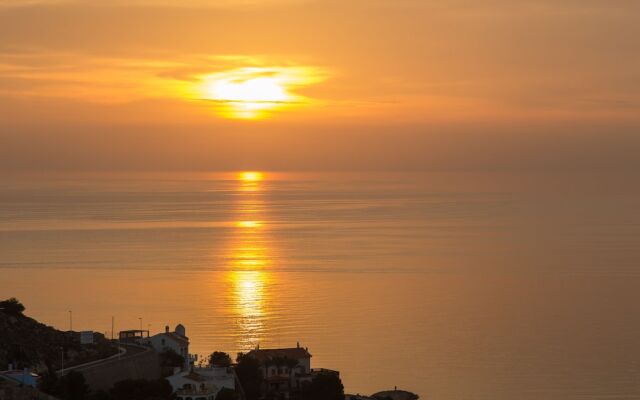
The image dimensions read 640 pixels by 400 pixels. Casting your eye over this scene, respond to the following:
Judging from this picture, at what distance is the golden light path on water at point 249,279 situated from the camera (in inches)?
1968

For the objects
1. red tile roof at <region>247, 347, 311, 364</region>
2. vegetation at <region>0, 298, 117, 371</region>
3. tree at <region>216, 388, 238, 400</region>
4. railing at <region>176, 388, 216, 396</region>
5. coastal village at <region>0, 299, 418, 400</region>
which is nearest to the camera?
coastal village at <region>0, 299, 418, 400</region>

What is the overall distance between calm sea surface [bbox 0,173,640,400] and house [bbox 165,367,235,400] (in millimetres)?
9265

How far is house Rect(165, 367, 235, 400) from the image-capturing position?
29.1 m

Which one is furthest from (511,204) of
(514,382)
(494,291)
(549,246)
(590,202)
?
(514,382)

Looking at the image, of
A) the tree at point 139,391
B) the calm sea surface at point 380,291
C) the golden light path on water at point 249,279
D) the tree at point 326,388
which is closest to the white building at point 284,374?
the tree at point 326,388

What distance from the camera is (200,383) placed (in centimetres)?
2955

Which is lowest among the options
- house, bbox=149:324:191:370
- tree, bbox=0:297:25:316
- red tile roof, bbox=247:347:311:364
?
red tile roof, bbox=247:347:311:364

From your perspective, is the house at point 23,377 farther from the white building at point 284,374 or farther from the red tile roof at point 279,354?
the red tile roof at point 279,354

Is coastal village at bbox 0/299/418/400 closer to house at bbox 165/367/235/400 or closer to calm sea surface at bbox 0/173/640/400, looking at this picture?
house at bbox 165/367/235/400

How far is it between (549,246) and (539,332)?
1796 inches

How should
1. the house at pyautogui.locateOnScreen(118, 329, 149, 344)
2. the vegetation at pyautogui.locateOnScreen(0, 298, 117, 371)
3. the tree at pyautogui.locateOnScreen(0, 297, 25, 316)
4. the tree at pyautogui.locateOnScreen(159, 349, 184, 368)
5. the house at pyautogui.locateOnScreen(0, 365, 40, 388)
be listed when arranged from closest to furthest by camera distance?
the house at pyautogui.locateOnScreen(0, 365, 40, 388), the vegetation at pyautogui.locateOnScreen(0, 298, 117, 371), the tree at pyautogui.locateOnScreen(159, 349, 184, 368), the tree at pyautogui.locateOnScreen(0, 297, 25, 316), the house at pyautogui.locateOnScreen(118, 329, 149, 344)

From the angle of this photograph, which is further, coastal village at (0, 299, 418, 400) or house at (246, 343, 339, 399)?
house at (246, 343, 339, 399)

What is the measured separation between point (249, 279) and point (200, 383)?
135 ft

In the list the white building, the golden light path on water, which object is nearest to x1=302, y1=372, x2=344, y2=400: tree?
the white building
